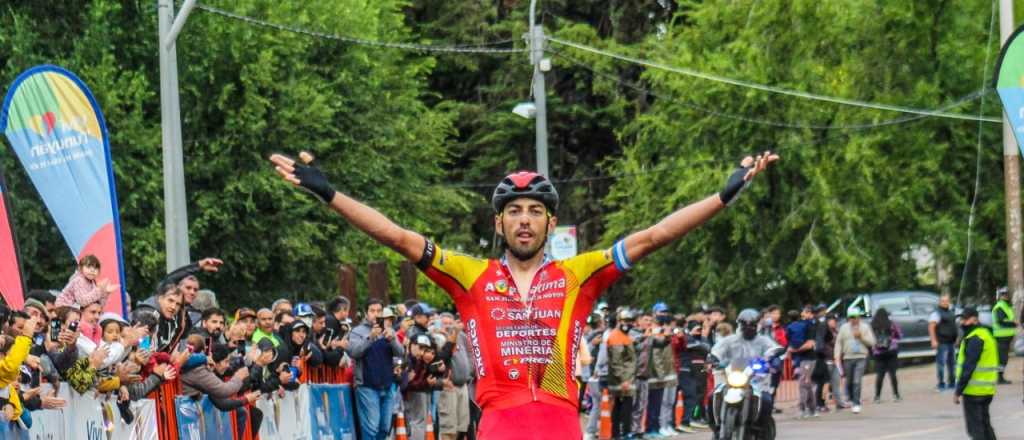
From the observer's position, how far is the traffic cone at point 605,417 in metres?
24.4

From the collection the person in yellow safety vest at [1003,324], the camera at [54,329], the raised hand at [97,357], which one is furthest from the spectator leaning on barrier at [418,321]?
the person in yellow safety vest at [1003,324]

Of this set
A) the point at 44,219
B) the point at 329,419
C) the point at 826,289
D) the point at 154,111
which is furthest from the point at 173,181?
the point at 826,289

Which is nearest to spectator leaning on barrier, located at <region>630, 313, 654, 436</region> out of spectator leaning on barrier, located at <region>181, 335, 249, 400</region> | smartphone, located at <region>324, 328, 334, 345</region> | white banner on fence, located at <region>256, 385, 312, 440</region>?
smartphone, located at <region>324, 328, 334, 345</region>

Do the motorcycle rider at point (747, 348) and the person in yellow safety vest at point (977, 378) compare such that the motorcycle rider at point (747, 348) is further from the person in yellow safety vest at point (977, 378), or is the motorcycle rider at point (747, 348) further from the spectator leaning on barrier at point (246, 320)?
the spectator leaning on barrier at point (246, 320)

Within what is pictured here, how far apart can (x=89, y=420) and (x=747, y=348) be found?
9.25m

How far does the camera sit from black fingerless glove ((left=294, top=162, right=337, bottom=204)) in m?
7.47

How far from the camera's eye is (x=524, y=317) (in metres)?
7.85

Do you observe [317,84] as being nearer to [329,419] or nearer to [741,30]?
[741,30]

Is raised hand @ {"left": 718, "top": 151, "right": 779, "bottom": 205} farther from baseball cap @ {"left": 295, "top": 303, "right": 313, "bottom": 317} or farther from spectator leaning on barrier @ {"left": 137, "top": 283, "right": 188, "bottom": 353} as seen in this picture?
baseball cap @ {"left": 295, "top": 303, "right": 313, "bottom": 317}

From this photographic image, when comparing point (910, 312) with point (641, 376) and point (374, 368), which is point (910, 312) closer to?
point (641, 376)

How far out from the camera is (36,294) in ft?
47.8

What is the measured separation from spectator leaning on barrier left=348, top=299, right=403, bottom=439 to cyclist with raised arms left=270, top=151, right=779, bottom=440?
11964 millimetres

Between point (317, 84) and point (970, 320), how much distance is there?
20805 mm

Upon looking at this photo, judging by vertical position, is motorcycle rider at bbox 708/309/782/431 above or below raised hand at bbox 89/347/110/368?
below
